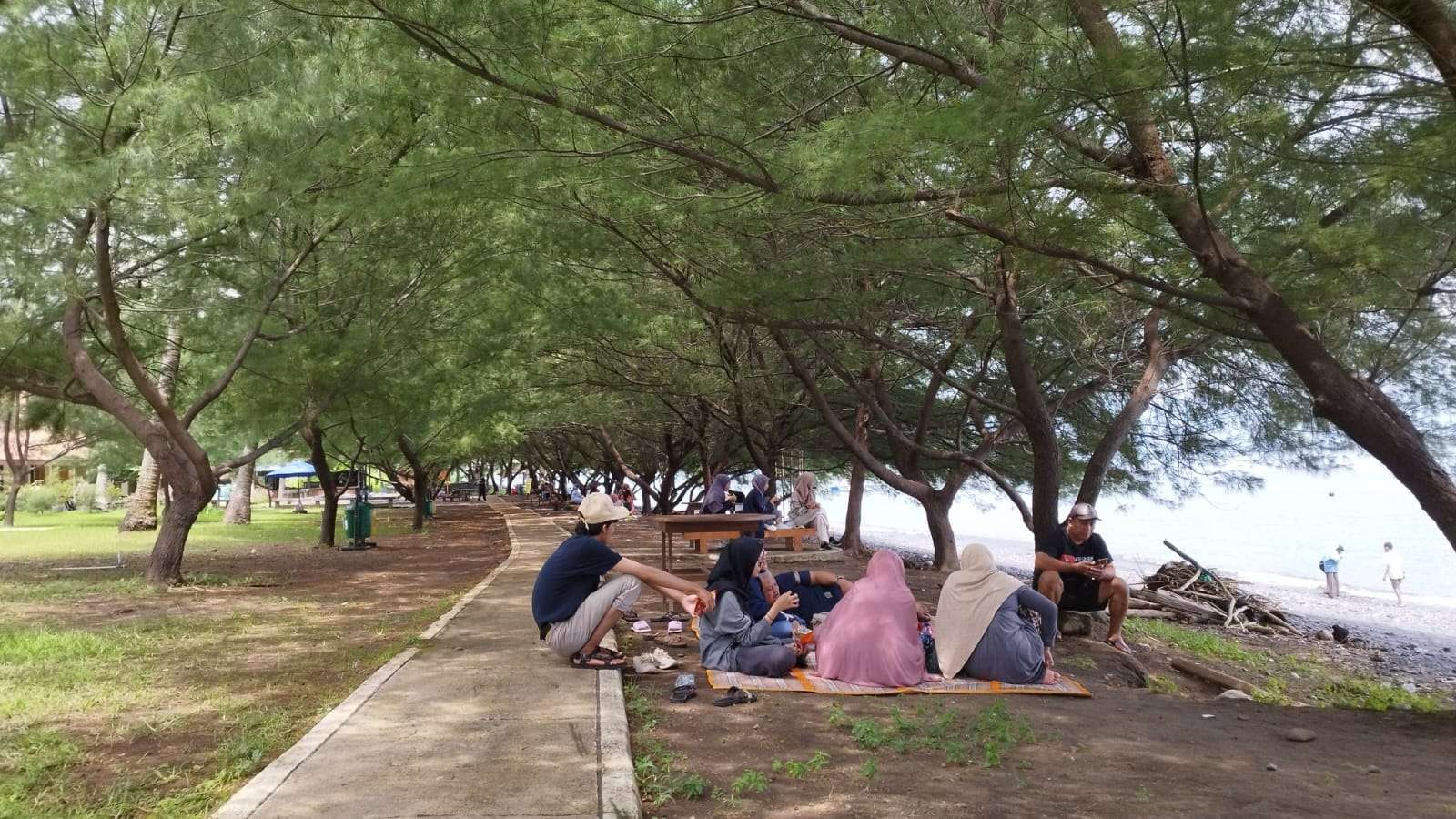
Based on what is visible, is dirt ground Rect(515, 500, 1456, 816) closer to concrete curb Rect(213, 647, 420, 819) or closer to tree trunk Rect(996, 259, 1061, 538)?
concrete curb Rect(213, 647, 420, 819)

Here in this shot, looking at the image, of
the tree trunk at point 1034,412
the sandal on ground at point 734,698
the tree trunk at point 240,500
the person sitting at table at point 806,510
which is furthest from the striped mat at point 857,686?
the tree trunk at point 240,500

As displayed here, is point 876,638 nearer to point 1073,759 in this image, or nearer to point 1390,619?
point 1073,759

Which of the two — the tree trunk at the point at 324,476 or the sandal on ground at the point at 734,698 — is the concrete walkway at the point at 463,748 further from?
the tree trunk at the point at 324,476

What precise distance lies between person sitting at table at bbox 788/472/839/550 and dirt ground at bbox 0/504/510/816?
4.69 metres

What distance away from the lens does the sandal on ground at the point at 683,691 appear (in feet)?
18.1

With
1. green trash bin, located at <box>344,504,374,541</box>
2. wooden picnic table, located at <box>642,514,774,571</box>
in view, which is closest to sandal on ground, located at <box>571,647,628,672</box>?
wooden picnic table, located at <box>642,514,774,571</box>

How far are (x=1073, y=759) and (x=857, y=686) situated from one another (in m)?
1.64

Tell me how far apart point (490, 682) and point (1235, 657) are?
840 centimetres

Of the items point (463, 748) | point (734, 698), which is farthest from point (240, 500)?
point (463, 748)

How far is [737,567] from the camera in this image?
617 centimetres

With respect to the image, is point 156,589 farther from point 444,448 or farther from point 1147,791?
point 444,448

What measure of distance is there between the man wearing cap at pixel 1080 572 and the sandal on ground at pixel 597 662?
149 inches

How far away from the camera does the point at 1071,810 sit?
150 inches

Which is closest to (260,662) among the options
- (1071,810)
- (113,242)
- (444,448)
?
(1071,810)
